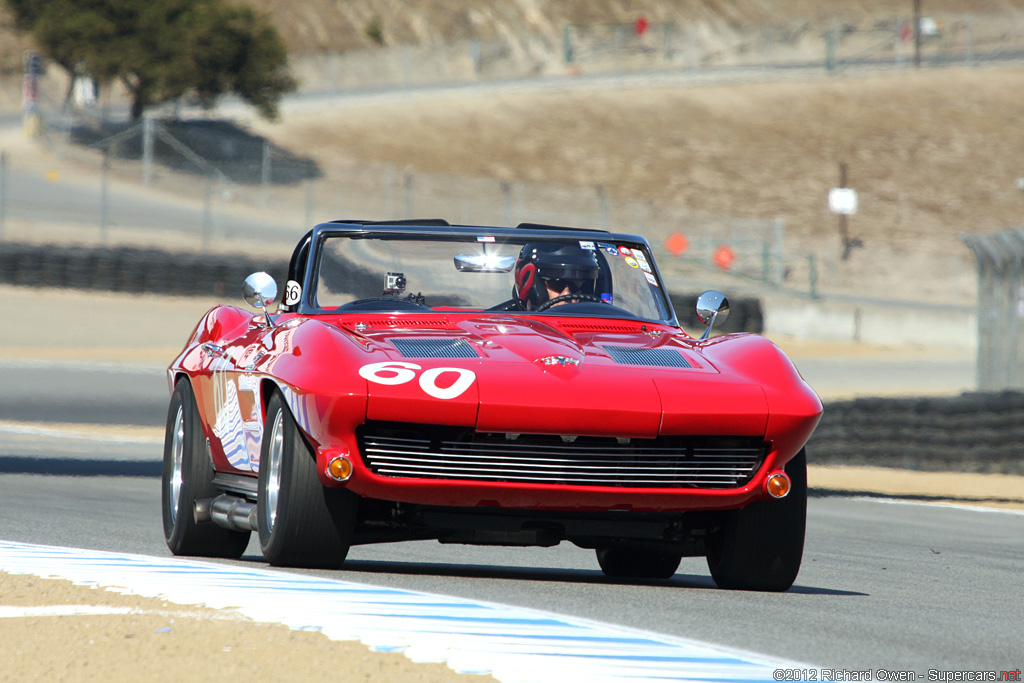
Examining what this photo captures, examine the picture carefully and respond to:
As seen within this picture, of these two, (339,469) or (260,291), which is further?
(260,291)

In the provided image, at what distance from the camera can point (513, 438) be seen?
5688mm

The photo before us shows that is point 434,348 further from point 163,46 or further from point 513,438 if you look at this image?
point 163,46

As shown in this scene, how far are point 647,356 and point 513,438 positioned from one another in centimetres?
73

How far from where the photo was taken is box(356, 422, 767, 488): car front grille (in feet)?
18.6

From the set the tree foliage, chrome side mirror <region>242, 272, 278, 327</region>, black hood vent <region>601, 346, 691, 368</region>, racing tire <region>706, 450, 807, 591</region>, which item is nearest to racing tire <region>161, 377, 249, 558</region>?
chrome side mirror <region>242, 272, 278, 327</region>

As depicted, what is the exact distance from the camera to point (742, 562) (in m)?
6.12

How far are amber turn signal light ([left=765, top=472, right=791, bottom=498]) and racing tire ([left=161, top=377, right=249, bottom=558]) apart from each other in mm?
2265

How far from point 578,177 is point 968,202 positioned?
44.2 feet

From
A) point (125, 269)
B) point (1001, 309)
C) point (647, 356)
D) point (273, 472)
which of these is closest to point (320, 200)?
point (125, 269)

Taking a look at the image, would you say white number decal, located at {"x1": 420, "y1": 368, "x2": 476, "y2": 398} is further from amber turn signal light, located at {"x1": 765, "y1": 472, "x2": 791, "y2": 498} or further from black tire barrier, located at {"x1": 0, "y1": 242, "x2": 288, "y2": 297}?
black tire barrier, located at {"x1": 0, "y1": 242, "x2": 288, "y2": 297}

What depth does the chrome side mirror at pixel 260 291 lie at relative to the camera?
22.8 ft

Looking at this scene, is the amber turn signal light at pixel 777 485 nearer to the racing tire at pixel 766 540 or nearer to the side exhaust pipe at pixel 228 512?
the racing tire at pixel 766 540

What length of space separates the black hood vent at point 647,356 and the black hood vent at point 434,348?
1.83 ft

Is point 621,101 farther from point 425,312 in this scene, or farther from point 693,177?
point 425,312
